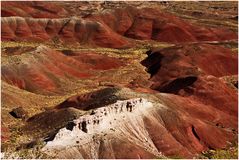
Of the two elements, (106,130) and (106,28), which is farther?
(106,28)

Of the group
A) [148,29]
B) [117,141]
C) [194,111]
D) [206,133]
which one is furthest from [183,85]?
[148,29]

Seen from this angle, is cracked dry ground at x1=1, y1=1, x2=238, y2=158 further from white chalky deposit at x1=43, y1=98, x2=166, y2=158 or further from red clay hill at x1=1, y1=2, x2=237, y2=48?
red clay hill at x1=1, y1=2, x2=237, y2=48

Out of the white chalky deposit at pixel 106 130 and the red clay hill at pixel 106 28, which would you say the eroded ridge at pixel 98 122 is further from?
the red clay hill at pixel 106 28

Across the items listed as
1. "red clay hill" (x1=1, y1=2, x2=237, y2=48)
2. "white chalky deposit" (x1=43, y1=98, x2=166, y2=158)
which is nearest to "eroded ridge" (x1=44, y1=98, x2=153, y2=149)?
"white chalky deposit" (x1=43, y1=98, x2=166, y2=158)

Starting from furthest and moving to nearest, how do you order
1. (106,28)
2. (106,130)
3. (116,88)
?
(106,28), (116,88), (106,130)

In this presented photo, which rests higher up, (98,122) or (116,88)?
(98,122)

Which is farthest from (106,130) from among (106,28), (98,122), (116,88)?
(106,28)

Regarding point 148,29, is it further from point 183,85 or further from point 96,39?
point 183,85

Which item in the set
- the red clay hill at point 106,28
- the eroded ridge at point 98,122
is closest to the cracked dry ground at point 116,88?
the eroded ridge at point 98,122

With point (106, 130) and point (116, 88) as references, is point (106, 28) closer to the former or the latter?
point (116, 88)
